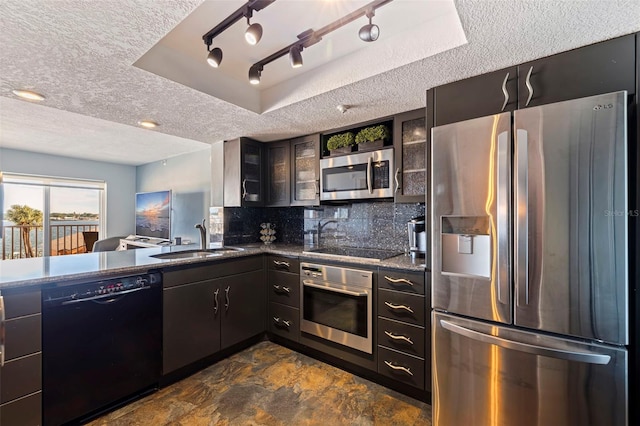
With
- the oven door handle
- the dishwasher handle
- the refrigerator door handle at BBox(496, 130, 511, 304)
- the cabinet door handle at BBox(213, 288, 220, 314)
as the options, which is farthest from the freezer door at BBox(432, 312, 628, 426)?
the dishwasher handle

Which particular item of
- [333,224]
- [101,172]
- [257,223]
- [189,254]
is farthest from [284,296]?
[101,172]

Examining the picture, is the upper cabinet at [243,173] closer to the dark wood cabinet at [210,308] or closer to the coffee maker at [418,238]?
the dark wood cabinet at [210,308]

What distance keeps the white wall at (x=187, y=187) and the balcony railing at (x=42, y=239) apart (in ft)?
5.66

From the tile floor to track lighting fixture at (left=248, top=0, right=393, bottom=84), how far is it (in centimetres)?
216

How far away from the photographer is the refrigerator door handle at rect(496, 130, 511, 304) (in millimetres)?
1381

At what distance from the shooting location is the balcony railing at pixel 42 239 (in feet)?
15.7

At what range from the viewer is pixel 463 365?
150cm

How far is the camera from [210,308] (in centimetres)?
239

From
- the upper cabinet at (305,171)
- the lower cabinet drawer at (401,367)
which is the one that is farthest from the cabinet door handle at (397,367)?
the upper cabinet at (305,171)

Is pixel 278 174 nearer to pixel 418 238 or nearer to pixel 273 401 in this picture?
pixel 418 238

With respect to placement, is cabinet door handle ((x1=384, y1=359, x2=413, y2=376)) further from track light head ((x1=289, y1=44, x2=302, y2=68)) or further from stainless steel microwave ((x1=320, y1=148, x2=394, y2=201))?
track light head ((x1=289, y1=44, x2=302, y2=68))

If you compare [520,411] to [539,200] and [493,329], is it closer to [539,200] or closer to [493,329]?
[493,329]

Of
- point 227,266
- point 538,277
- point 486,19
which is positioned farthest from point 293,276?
point 486,19

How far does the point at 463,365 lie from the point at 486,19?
1705 mm
